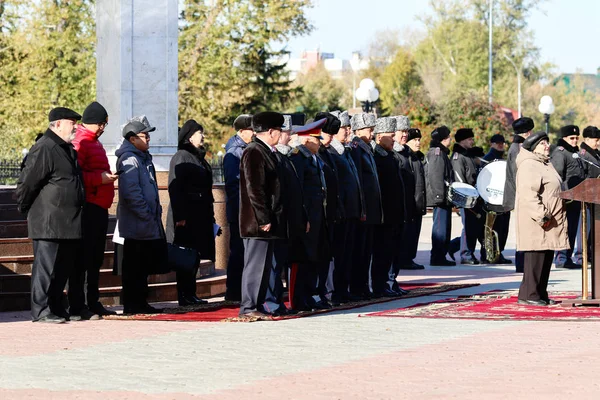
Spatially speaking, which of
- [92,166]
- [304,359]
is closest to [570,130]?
[92,166]

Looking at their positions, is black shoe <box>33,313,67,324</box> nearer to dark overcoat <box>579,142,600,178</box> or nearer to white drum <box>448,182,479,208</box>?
white drum <box>448,182,479,208</box>

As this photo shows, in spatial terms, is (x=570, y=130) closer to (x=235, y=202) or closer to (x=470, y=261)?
(x=470, y=261)

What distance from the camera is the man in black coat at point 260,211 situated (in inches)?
512

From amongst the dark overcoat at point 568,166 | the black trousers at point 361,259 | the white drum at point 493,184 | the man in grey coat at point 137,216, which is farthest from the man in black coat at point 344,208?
the white drum at point 493,184

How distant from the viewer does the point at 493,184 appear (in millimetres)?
20891

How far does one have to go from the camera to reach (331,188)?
1428 cm

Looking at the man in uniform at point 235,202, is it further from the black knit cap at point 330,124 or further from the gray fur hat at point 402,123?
the gray fur hat at point 402,123

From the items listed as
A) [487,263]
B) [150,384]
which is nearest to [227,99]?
[487,263]

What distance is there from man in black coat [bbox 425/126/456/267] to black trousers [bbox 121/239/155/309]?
825 centimetres

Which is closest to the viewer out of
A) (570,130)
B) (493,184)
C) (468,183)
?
(570,130)

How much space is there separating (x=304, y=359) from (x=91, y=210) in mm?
3984

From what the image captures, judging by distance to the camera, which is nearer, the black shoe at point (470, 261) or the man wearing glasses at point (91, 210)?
the man wearing glasses at point (91, 210)

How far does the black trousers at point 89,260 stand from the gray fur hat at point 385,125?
373 centimetres

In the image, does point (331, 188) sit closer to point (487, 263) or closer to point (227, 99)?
point (487, 263)
